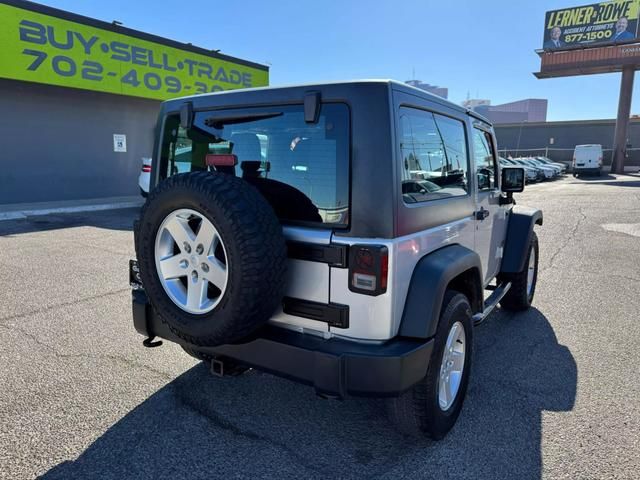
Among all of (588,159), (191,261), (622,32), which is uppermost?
(622,32)

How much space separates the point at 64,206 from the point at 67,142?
2553 mm

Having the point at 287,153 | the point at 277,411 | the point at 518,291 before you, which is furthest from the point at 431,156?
the point at 518,291

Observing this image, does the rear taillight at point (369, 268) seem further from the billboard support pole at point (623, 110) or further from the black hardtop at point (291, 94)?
the billboard support pole at point (623, 110)

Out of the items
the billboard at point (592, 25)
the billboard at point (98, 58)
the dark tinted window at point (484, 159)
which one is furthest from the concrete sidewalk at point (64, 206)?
the billboard at point (592, 25)

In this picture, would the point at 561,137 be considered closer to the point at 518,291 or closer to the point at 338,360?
the point at 518,291

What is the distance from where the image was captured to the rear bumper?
7.19 ft

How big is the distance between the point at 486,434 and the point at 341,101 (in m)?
2.12

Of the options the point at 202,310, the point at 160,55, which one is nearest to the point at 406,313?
the point at 202,310

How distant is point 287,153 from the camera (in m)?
2.55

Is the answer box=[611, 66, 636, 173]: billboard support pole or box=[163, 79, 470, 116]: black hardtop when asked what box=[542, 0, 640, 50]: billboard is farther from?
box=[163, 79, 470, 116]: black hardtop

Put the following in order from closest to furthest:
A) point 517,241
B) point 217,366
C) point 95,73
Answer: point 217,366, point 517,241, point 95,73

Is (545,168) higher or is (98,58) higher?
(98,58)

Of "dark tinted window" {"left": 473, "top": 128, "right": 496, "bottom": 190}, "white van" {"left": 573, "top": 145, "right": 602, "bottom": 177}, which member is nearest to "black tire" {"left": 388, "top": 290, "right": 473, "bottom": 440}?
"dark tinted window" {"left": 473, "top": 128, "right": 496, "bottom": 190}

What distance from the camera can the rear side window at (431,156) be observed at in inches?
96.7
